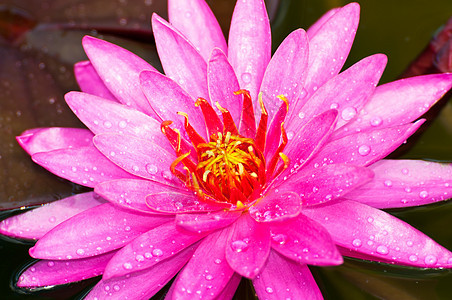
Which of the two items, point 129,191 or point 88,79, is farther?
A: point 88,79

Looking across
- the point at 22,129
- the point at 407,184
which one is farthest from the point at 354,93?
the point at 22,129

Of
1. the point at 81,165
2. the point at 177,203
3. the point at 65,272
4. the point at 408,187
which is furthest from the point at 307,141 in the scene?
the point at 65,272

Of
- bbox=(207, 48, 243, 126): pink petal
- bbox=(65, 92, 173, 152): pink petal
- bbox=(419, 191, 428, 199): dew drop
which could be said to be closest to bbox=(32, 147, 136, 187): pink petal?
bbox=(65, 92, 173, 152): pink petal

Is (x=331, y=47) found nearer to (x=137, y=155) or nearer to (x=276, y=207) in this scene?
(x=276, y=207)

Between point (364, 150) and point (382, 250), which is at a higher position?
point (364, 150)

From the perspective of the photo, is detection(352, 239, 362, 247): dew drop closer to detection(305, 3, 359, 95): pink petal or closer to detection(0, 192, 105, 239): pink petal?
detection(305, 3, 359, 95): pink petal
